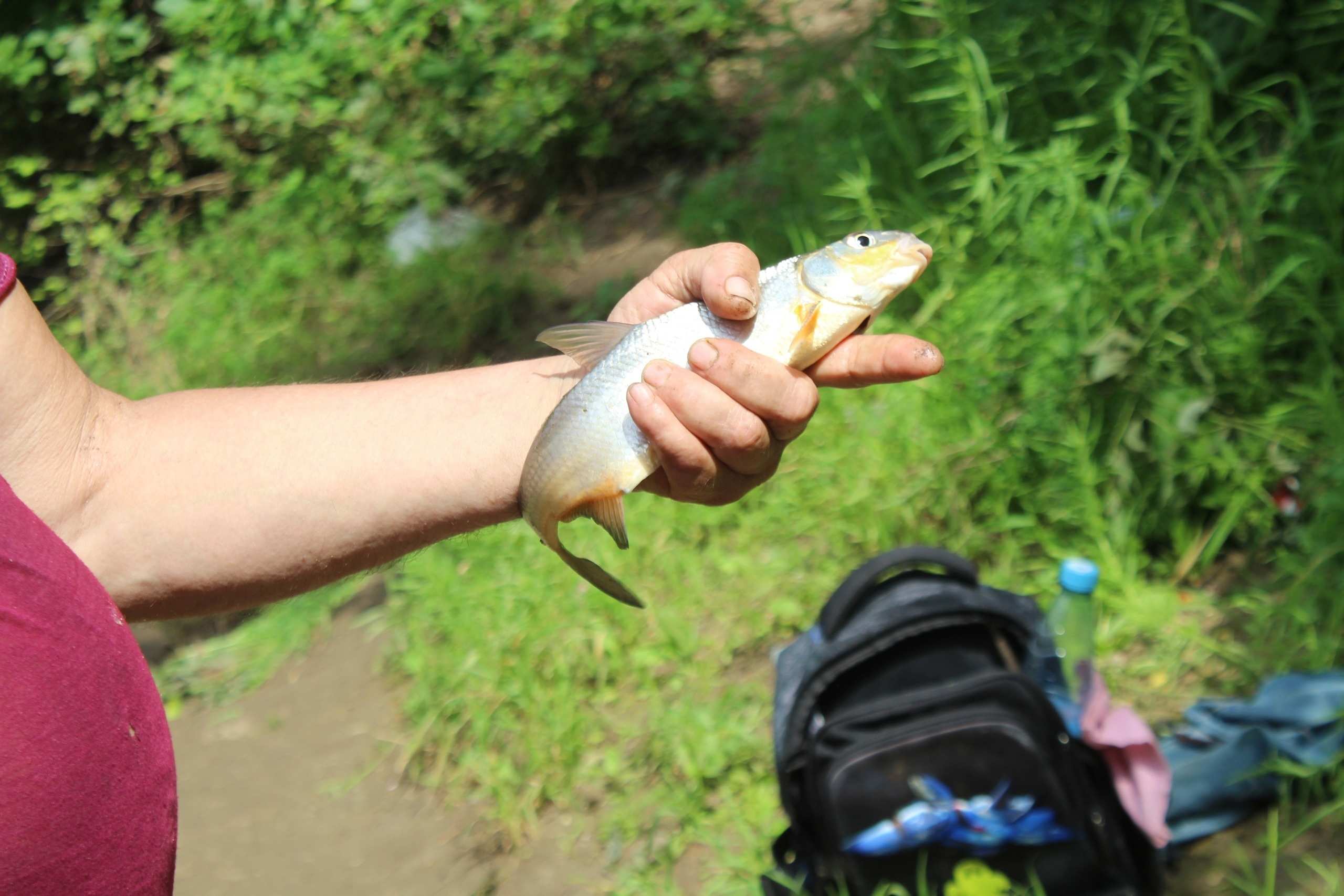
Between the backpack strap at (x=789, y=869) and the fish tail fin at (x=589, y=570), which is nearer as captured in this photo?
the fish tail fin at (x=589, y=570)

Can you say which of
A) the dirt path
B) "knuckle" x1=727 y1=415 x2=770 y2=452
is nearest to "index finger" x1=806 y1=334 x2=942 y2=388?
"knuckle" x1=727 y1=415 x2=770 y2=452

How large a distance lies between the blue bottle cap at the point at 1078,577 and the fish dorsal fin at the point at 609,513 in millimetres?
1369

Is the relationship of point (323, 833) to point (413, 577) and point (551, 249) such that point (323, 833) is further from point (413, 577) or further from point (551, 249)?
point (551, 249)

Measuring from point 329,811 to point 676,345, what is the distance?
2658 mm

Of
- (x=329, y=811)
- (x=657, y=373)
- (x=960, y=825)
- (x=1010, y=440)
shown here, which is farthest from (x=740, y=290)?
(x=329, y=811)

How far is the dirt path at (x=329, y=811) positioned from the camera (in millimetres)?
3355

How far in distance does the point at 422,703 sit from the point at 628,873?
41.9 inches

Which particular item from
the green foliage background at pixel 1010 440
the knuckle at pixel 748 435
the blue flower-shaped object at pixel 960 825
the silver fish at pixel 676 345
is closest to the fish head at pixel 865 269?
the silver fish at pixel 676 345

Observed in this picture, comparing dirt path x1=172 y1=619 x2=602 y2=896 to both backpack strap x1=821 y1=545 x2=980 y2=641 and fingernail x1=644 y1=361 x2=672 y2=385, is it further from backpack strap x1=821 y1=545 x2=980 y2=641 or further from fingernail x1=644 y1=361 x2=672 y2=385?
fingernail x1=644 y1=361 x2=672 y2=385

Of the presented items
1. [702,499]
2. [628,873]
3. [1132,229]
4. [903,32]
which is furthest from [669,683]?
[903,32]

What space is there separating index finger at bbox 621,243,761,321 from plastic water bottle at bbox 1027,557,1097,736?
127 centimetres

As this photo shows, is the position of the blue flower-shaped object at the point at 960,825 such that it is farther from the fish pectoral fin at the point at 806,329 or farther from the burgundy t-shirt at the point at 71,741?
the burgundy t-shirt at the point at 71,741

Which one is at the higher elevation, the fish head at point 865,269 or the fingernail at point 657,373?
the fish head at point 865,269

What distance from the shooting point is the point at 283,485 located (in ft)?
6.19
